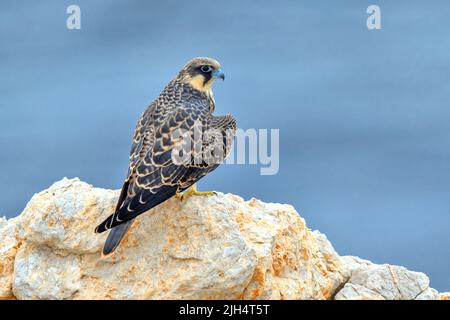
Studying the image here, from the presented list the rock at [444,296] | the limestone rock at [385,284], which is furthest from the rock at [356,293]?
Result: the rock at [444,296]

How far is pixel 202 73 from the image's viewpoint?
11836 mm

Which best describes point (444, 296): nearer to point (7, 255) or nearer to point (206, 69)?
point (206, 69)

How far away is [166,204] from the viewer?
10.5 metres

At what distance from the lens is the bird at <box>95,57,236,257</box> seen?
9.92 meters

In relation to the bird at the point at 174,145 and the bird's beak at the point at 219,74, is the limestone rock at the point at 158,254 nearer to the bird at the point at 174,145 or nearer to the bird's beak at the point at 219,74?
the bird at the point at 174,145

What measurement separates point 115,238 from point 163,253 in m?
0.69

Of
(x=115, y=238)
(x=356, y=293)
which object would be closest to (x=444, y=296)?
(x=356, y=293)

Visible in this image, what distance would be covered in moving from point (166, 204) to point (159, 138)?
2.91 feet

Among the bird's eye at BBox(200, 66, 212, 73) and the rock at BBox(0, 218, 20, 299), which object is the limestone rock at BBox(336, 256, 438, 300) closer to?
the bird's eye at BBox(200, 66, 212, 73)

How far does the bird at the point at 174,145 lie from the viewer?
32.6 feet
